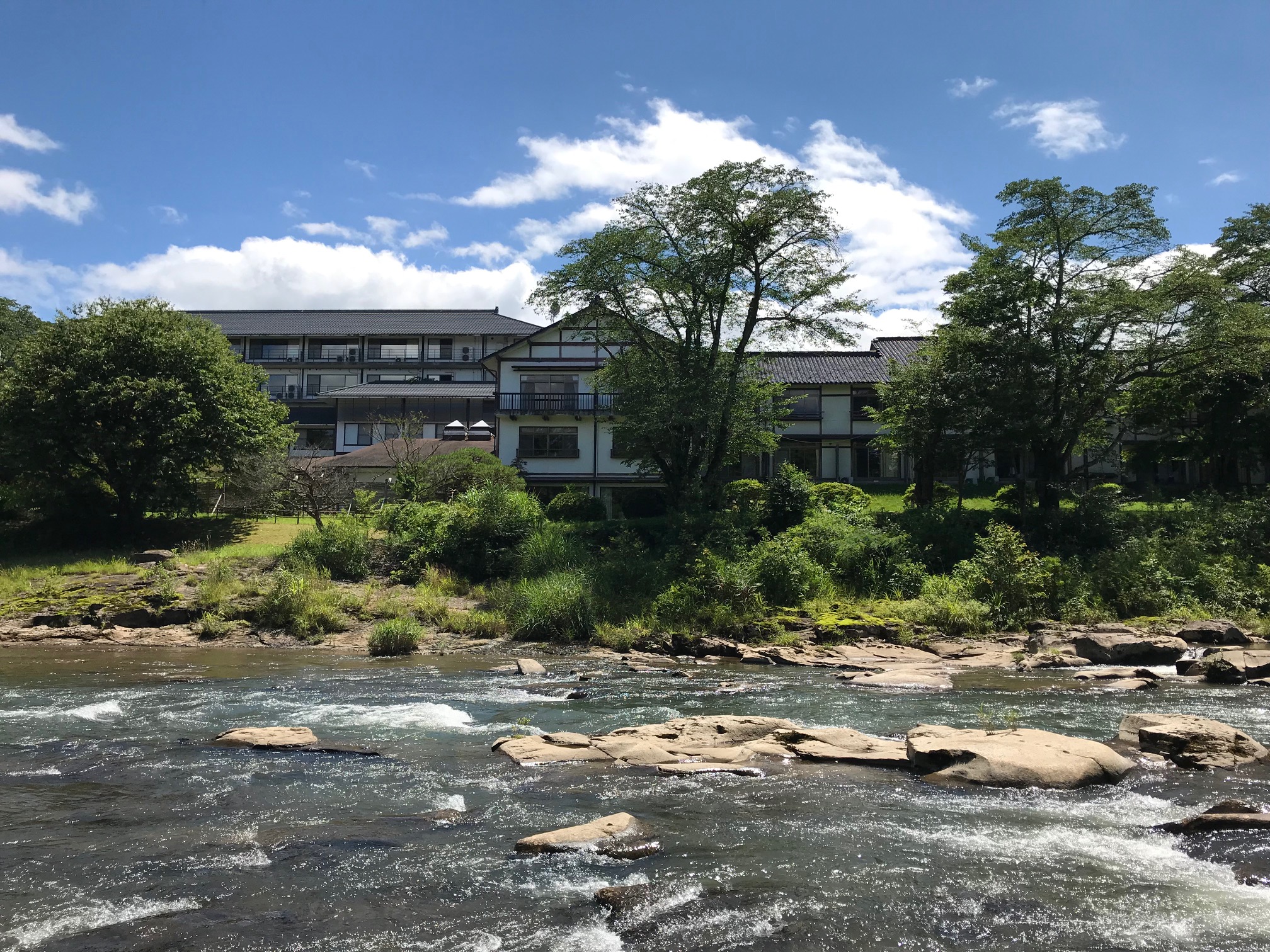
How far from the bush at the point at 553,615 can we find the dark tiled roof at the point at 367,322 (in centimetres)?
5052

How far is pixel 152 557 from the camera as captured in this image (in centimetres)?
2780

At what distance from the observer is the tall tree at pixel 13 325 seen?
38.7 m

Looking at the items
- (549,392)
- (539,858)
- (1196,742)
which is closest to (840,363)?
(549,392)

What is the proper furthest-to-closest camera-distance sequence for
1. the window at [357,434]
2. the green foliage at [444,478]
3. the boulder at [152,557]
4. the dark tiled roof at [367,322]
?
the dark tiled roof at [367,322], the window at [357,434], the green foliage at [444,478], the boulder at [152,557]

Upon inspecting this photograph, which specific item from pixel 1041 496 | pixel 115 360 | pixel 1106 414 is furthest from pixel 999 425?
pixel 115 360

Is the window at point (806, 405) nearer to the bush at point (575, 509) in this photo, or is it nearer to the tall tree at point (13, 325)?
the bush at point (575, 509)

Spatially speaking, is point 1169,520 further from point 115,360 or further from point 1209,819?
point 115,360

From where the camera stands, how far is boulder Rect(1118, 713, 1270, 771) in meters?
9.49

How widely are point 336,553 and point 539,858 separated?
22.1 metres

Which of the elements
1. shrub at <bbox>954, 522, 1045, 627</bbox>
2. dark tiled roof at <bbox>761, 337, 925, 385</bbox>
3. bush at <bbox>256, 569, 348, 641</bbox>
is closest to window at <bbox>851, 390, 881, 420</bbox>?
dark tiled roof at <bbox>761, 337, 925, 385</bbox>

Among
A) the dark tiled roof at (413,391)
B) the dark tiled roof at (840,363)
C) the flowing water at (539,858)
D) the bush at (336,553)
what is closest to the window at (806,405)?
the dark tiled roof at (840,363)

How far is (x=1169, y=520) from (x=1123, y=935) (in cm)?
2570

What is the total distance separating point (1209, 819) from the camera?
24.0 ft

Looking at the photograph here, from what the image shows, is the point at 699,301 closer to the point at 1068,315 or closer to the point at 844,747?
the point at 1068,315
